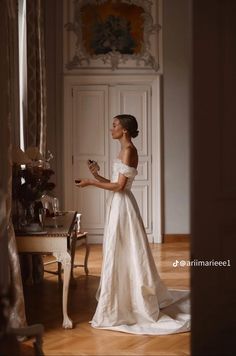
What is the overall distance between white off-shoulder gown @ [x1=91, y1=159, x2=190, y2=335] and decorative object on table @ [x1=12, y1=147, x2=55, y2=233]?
23.4 inches

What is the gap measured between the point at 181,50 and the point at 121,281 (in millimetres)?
5264

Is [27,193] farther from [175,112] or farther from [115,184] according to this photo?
[175,112]

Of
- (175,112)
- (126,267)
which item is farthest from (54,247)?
(175,112)

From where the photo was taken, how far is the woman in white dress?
15.6ft

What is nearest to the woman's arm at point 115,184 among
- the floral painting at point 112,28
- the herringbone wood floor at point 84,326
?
the herringbone wood floor at point 84,326

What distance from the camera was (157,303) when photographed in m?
4.95

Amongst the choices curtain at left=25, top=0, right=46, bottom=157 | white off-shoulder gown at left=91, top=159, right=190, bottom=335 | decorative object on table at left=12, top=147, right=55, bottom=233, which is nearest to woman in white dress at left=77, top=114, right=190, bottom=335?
white off-shoulder gown at left=91, top=159, right=190, bottom=335

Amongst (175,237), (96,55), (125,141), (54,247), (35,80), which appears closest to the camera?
(54,247)

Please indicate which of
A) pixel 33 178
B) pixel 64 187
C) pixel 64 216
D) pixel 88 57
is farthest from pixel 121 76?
pixel 33 178

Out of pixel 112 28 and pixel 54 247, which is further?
pixel 112 28

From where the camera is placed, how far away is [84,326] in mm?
4750

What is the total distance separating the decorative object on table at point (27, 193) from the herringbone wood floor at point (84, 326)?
0.79 m

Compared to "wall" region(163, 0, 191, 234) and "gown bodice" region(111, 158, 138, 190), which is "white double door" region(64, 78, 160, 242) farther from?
"gown bodice" region(111, 158, 138, 190)

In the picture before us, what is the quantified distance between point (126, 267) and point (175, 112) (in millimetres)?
4693
